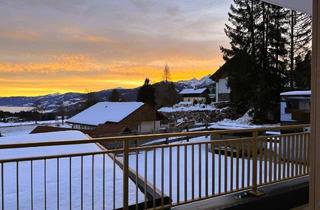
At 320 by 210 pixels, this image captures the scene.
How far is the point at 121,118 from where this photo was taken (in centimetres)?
2170

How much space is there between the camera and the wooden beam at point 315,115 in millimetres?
857

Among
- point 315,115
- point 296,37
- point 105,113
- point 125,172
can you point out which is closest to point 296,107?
point 125,172

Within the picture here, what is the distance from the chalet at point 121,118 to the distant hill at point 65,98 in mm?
1814

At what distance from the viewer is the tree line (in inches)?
832

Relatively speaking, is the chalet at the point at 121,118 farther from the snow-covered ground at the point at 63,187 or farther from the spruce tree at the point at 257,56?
the snow-covered ground at the point at 63,187

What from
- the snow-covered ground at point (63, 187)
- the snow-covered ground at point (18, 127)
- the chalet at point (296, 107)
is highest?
the chalet at point (296, 107)

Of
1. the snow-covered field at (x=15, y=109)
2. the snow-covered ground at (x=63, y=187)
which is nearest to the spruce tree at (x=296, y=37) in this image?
the snow-covered field at (x=15, y=109)

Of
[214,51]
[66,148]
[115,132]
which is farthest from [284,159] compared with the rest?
[214,51]

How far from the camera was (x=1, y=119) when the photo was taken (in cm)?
2170

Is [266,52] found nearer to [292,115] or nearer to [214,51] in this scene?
[214,51]

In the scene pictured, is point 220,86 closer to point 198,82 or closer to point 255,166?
point 198,82

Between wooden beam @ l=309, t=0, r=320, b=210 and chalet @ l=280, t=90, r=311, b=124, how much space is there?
925cm

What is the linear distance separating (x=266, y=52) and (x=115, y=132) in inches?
438

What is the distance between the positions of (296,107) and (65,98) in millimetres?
19193
